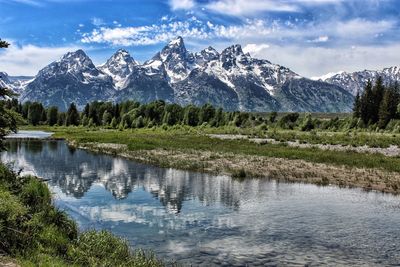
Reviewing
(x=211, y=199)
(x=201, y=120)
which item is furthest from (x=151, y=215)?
(x=201, y=120)

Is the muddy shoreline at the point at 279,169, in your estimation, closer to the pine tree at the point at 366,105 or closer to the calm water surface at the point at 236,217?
the calm water surface at the point at 236,217

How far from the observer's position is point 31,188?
26.5 m

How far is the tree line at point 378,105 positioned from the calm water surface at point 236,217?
90.8m

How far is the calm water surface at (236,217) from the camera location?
73.1 ft

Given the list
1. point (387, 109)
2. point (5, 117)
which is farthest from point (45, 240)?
point (387, 109)

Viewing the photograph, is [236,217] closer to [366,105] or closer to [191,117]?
[366,105]

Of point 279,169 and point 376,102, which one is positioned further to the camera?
point 376,102

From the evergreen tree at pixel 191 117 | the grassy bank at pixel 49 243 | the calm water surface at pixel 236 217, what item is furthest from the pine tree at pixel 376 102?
the grassy bank at pixel 49 243

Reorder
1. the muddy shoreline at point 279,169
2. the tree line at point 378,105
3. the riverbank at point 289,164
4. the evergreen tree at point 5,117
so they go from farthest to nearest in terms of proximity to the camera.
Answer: the tree line at point 378,105 → the riverbank at point 289,164 → the muddy shoreline at point 279,169 → the evergreen tree at point 5,117

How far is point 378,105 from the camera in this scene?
440ft

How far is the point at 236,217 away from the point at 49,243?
14.5 metres

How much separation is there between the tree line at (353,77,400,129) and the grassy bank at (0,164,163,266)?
11657 centimetres

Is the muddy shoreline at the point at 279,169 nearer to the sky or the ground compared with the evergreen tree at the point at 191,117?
nearer to the ground

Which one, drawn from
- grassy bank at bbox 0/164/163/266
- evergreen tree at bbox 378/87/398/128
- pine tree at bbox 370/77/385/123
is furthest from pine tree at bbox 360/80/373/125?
grassy bank at bbox 0/164/163/266
